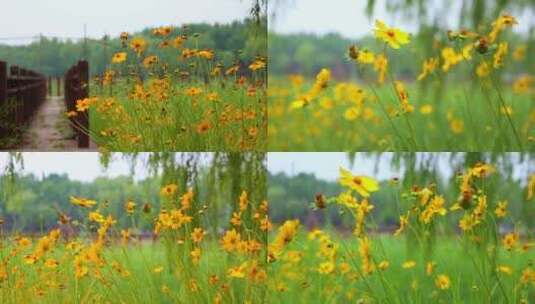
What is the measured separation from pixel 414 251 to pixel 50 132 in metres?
1.27

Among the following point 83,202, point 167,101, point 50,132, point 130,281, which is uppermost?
point 167,101

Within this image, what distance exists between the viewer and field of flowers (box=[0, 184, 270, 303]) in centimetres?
288

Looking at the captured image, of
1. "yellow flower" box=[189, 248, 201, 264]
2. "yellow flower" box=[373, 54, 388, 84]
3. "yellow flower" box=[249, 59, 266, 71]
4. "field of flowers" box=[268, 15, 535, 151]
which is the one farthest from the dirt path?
"yellow flower" box=[373, 54, 388, 84]

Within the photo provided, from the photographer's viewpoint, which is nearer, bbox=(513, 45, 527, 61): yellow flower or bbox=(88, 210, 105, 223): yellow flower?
bbox=(513, 45, 527, 61): yellow flower

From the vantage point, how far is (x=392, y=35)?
2787mm

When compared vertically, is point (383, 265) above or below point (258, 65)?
below

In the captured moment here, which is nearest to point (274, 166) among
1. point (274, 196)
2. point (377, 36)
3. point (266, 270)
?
point (274, 196)

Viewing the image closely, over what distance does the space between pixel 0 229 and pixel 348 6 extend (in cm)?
138

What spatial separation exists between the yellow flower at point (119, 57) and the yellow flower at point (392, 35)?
841 millimetres

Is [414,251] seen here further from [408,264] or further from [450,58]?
[450,58]

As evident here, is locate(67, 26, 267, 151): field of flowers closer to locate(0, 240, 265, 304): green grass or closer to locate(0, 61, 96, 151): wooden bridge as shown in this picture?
locate(0, 61, 96, 151): wooden bridge

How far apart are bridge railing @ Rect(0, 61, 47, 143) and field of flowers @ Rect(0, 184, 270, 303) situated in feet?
1.05

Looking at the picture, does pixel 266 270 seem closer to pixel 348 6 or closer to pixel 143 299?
pixel 143 299

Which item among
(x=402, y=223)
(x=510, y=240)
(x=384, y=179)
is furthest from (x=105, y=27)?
(x=510, y=240)
